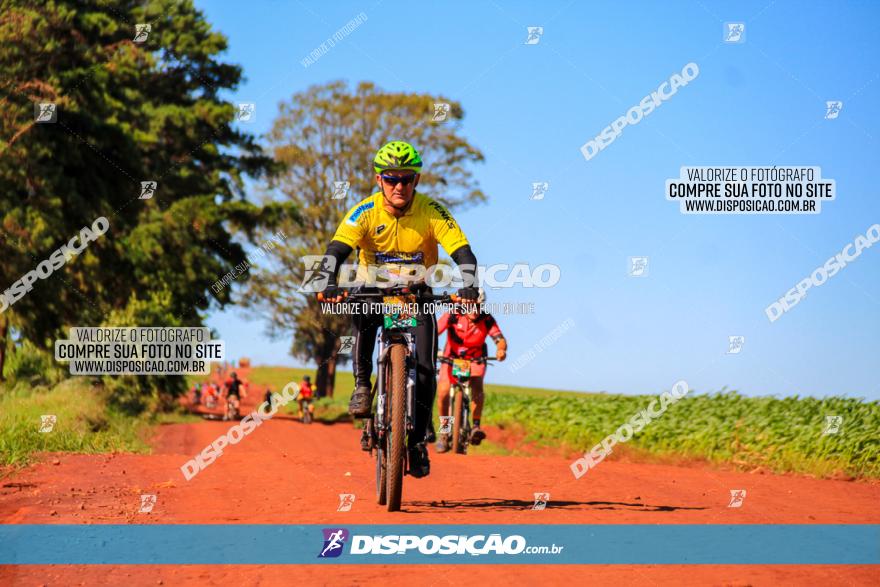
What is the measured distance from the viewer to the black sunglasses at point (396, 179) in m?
8.38

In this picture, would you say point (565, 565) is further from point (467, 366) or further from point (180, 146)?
point (180, 146)

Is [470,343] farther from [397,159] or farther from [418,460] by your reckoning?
[397,159]

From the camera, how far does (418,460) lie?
8.64m

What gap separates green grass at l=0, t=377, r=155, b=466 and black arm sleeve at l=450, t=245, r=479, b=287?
7.66 metres

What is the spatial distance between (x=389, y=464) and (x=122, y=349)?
1984 cm

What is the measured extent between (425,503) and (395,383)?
6.16ft

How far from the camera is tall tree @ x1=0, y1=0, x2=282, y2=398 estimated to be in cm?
2202

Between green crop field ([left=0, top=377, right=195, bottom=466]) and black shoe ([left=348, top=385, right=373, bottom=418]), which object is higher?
black shoe ([left=348, top=385, right=373, bottom=418])

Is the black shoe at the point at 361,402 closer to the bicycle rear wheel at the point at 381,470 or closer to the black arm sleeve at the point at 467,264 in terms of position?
the bicycle rear wheel at the point at 381,470
